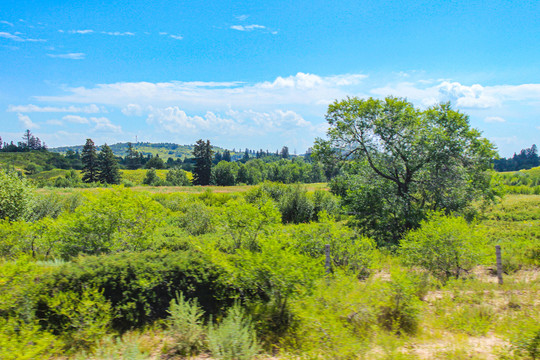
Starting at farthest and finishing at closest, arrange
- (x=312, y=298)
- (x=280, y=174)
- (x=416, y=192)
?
(x=280, y=174), (x=416, y=192), (x=312, y=298)

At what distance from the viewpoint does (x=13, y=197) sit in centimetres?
1625

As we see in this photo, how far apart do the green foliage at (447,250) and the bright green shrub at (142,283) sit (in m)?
6.54

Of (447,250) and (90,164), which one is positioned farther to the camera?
(90,164)

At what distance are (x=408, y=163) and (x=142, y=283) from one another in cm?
1531

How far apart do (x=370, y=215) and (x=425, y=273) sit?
8452 millimetres

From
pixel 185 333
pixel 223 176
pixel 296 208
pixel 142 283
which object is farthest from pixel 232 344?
pixel 223 176

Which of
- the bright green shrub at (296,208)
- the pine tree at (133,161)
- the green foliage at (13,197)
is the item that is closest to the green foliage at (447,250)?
the bright green shrub at (296,208)

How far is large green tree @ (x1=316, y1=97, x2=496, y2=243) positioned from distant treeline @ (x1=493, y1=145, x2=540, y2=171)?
108 m

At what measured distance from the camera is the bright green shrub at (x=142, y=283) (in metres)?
5.53

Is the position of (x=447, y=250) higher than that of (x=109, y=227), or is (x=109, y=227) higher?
(x=109, y=227)

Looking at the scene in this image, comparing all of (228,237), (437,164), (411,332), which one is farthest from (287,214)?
(411,332)

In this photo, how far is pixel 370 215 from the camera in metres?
17.0

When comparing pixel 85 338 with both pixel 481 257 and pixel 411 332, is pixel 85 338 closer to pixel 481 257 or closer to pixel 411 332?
pixel 411 332

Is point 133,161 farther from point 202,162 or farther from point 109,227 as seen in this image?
point 109,227
